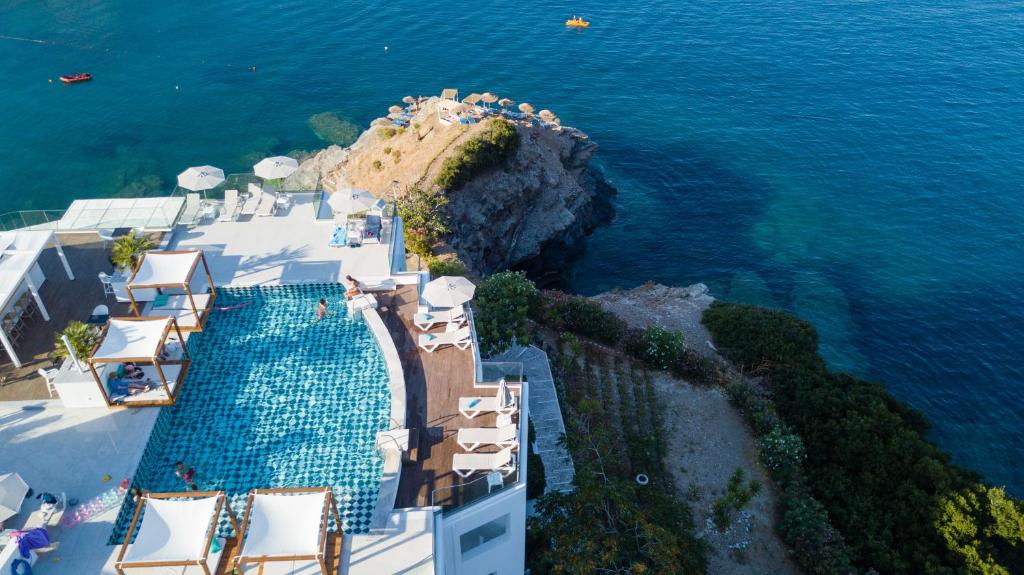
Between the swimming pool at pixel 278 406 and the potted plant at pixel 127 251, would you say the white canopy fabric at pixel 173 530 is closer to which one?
the swimming pool at pixel 278 406

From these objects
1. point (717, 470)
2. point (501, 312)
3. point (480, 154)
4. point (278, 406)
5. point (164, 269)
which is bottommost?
point (717, 470)

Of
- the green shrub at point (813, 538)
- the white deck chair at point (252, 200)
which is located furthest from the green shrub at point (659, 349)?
the white deck chair at point (252, 200)


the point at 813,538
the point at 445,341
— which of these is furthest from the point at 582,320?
the point at 813,538

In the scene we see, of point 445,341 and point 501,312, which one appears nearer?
point 445,341

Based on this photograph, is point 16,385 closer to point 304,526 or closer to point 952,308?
point 304,526

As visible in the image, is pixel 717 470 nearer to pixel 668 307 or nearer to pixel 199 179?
pixel 668 307

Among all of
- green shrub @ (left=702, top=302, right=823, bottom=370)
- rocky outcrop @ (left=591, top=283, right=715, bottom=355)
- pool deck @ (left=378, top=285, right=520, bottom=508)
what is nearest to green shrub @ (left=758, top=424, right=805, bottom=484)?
green shrub @ (left=702, top=302, right=823, bottom=370)

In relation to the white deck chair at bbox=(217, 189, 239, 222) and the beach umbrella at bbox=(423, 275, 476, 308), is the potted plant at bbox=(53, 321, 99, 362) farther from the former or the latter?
the beach umbrella at bbox=(423, 275, 476, 308)

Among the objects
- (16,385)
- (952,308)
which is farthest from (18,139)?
(952,308)
